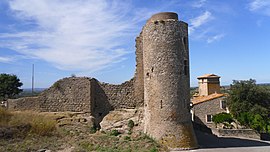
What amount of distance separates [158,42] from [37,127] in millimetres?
8866

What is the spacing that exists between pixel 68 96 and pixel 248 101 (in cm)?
1865

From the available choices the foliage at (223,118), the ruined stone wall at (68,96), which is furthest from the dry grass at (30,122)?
the foliage at (223,118)

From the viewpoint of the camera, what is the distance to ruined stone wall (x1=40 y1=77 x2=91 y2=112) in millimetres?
19281

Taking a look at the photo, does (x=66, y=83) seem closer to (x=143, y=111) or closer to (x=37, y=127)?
(x=37, y=127)

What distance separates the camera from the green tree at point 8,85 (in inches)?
1535

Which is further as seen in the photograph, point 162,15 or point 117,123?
point 117,123

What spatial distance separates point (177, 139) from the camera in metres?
14.7

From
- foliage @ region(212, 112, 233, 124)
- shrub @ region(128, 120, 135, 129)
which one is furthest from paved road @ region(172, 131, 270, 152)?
foliage @ region(212, 112, 233, 124)

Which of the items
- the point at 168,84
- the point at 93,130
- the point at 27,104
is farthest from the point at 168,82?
the point at 27,104

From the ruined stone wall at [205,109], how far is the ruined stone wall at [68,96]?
16467 mm

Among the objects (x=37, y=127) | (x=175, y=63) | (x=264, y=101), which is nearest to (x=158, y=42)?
(x=175, y=63)

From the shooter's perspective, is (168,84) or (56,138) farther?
(56,138)

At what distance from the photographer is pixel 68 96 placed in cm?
1967

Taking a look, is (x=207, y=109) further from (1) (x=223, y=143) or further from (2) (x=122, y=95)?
(2) (x=122, y=95)
